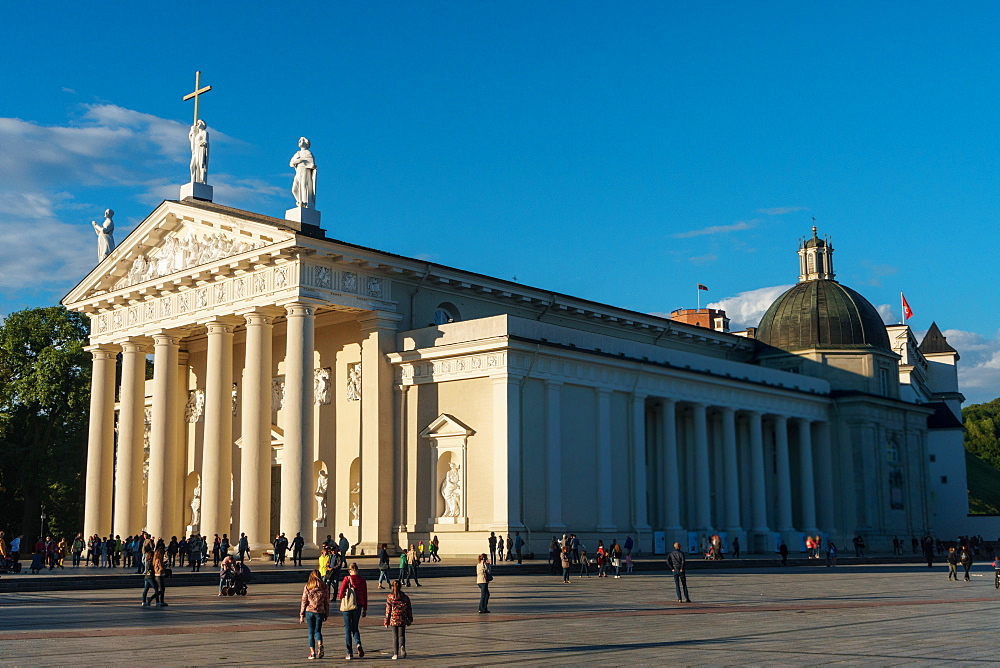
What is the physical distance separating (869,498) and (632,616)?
134 feet

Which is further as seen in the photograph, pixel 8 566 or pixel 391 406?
pixel 391 406

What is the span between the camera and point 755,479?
169 ft

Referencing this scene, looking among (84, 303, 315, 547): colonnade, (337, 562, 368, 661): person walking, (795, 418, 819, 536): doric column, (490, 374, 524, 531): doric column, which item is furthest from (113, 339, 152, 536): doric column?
(337, 562, 368, 661): person walking

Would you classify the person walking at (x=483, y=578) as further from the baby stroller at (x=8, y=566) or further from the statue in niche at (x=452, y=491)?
the baby stroller at (x=8, y=566)

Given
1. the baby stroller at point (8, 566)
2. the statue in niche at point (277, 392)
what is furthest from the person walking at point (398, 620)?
the statue in niche at point (277, 392)

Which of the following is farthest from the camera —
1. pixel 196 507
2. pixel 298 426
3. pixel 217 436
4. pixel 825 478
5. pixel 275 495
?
pixel 825 478

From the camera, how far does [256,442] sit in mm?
39875

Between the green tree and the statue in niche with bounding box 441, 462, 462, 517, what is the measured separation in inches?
1086

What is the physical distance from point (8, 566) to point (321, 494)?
38.1ft

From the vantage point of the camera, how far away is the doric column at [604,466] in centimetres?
4175

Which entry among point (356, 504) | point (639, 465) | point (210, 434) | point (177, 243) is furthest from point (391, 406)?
point (177, 243)

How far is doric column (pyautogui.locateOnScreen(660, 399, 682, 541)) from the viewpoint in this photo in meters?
45.3

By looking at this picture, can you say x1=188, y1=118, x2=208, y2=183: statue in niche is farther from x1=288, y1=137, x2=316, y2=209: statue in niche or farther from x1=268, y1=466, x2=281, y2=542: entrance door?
x1=268, y1=466, x2=281, y2=542: entrance door

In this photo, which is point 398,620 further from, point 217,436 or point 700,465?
point 700,465
